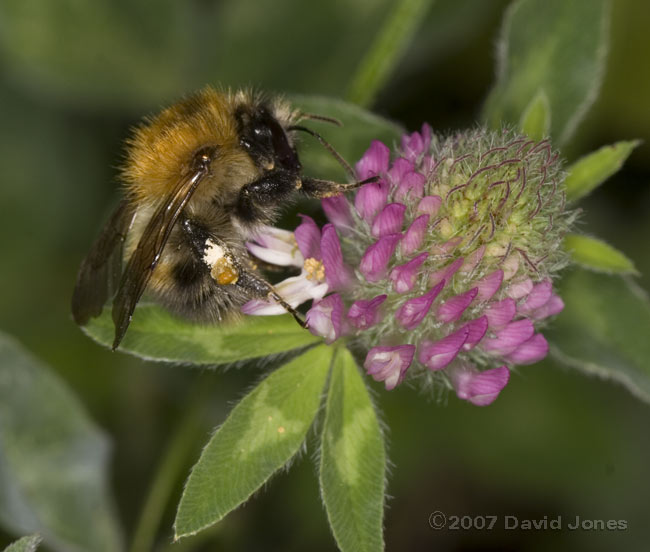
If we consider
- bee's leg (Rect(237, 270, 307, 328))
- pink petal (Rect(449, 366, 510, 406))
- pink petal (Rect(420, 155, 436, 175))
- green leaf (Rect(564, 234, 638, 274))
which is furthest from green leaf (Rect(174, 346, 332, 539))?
green leaf (Rect(564, 234, 638, 274))

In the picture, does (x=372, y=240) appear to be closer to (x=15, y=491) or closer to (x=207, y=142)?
(x=207, y=142)

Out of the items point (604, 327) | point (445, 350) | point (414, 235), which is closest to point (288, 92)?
point (604, 327)

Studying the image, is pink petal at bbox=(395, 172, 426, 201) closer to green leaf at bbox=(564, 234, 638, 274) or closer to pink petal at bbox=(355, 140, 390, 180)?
pink petal at bbox=(355, 140, 390, 180)

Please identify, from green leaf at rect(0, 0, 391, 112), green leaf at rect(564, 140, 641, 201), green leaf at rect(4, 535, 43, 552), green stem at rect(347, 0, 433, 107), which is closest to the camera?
green leaf at rect(4, 535, 43, 552)

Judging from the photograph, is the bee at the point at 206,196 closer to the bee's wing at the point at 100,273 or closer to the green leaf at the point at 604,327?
the bee's wing at the point at 100,273

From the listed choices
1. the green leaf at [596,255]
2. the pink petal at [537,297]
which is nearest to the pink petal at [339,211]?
the pink petal at [537,297]

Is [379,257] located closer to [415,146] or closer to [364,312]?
[364,312]

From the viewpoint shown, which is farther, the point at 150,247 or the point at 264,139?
the point at 264,139
